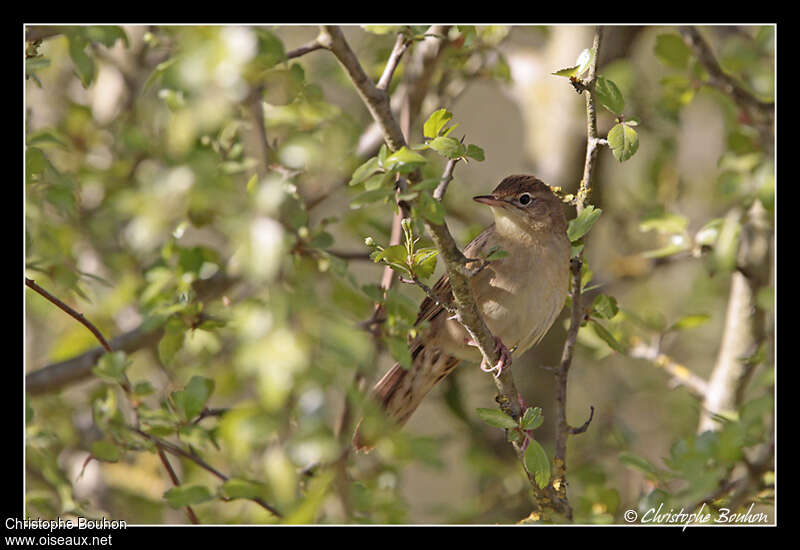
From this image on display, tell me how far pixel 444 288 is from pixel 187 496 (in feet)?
5.17

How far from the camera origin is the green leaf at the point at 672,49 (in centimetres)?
413

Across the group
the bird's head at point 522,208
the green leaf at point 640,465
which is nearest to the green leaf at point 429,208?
the green leaf at point 640,465

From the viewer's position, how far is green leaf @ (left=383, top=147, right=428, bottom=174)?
224 centimetres

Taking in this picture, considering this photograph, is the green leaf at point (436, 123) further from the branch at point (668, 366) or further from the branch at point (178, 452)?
the branch at point (668, 366)

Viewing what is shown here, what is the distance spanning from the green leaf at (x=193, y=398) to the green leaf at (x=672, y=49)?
109 inches

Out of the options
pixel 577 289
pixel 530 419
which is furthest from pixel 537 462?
pixel 577 289

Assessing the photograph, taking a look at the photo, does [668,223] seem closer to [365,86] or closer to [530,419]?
[530,419]

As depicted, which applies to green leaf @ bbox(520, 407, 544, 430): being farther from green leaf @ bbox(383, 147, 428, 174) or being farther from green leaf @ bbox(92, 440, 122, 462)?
green leaf @ bbox(92, 440, 122, 462)

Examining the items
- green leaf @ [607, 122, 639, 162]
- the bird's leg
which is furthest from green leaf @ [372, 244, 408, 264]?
green leaf @ [607, 122, 639, 162]

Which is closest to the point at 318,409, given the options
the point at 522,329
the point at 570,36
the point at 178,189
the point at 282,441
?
the point at 282,441

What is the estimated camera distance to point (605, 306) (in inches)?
124

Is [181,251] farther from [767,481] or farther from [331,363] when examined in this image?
[767,481]

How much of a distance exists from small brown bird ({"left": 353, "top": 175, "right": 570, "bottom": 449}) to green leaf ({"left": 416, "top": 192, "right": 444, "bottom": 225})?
167 centimetres

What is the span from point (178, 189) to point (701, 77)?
9.64 feet
